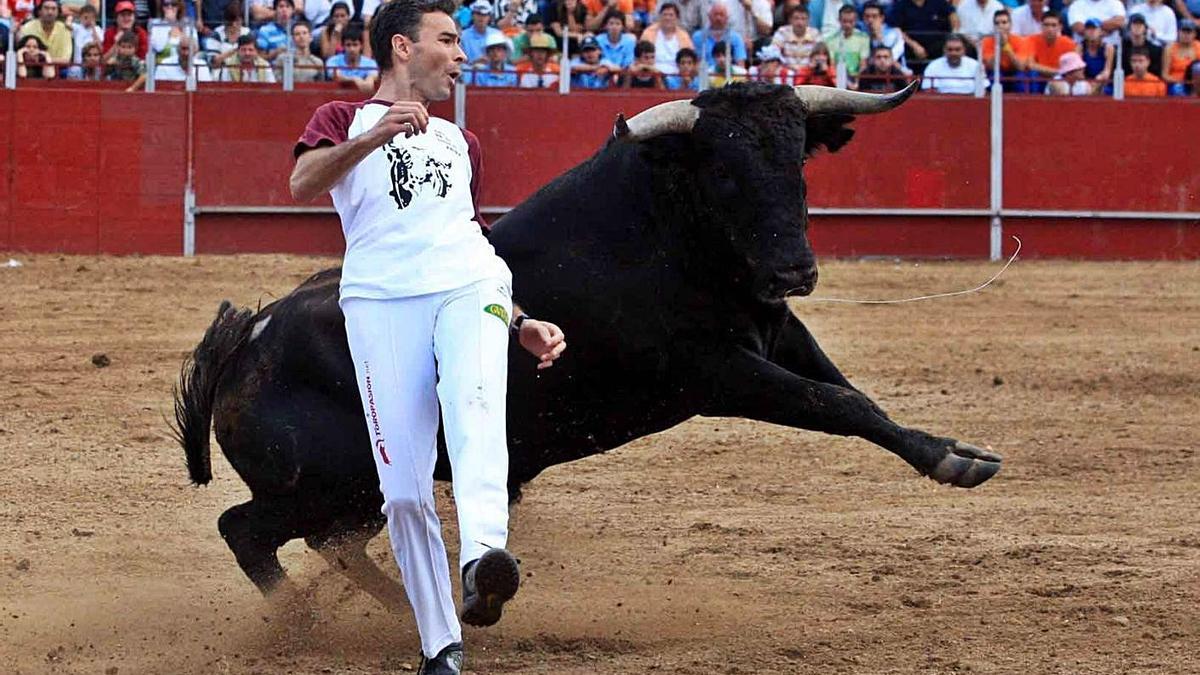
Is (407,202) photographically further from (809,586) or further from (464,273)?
(809,586)

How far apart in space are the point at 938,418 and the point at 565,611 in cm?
353

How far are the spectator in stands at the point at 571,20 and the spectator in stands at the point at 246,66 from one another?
2249mm

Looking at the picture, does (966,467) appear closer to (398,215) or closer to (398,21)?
(398,215)

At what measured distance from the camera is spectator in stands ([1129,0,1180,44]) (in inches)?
581

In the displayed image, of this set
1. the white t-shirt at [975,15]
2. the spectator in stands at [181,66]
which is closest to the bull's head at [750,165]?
the spectator in stands at [181,66]

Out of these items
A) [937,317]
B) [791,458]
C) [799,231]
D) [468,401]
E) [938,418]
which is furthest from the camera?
[937,317]

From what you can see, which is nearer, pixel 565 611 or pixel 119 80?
pixel 565 611

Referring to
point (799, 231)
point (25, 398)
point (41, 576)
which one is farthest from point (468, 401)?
point (25, 398)

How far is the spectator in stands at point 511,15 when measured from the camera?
14.1 m

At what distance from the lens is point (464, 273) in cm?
400

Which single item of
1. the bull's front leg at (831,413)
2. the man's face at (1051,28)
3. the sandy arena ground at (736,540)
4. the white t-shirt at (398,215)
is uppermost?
the man's face at (1051,28)

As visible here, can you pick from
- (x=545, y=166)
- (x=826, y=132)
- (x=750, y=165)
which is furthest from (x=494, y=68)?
(x=750, y=165)

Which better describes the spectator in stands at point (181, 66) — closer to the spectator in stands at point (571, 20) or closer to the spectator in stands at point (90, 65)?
the spectator in stands at point (90, 65)

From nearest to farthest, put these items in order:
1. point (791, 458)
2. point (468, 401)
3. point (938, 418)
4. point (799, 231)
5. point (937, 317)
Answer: point (468, 401) → point (799, 231) → point (791, 458) → point (938, 418) → point (937, 317)
